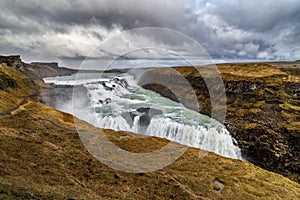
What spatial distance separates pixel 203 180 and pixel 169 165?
418 centimetres

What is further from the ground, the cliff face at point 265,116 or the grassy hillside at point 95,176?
the cliff face at point 265,116

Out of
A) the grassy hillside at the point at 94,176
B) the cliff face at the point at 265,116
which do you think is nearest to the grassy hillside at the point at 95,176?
the grassy hillside at the point at 94,176

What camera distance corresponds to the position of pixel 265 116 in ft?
166

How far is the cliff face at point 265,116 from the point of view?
1550 inches

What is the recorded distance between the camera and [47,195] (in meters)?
12.7

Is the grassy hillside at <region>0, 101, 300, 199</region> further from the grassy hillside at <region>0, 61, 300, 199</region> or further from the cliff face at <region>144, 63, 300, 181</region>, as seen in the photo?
the cliff face at <region>144, 63, 300, 181</region>

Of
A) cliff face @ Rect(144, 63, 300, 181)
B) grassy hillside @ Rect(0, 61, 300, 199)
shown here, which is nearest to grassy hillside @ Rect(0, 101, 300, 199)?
grassy hillside @ Rect(0, 61, 300, 199)

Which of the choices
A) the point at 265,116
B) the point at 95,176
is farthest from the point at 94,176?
the point at 265,116

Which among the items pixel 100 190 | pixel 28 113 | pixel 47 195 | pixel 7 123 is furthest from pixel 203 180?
pixel 28 113

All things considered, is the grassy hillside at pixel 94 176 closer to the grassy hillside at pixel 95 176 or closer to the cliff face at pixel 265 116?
the grassy hillside at pixel 95 176

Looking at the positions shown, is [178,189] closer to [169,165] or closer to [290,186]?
[169,165]

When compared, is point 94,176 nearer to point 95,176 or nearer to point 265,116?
point 95,176

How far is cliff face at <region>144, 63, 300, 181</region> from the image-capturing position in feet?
129

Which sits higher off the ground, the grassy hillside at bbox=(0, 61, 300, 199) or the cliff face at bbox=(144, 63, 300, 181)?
the cliff face at bbox=(144, 63, 300, 181)
